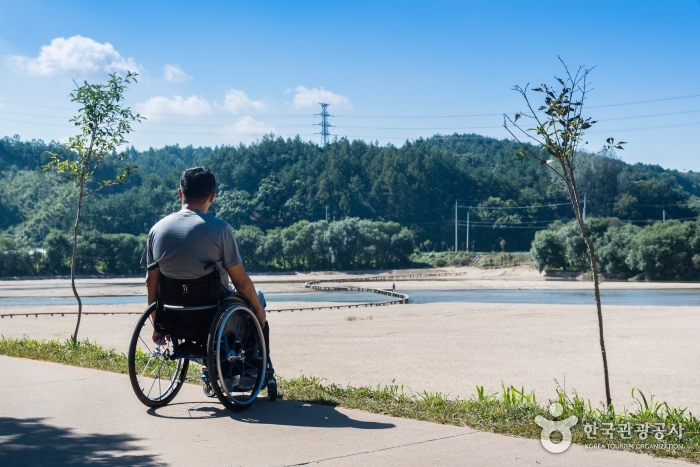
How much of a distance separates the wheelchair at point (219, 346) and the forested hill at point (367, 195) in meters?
110

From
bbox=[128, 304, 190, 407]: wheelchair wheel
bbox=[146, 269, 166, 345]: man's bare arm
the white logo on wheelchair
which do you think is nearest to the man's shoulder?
bbox=[146, 269, 166, 345]: man's bare arm

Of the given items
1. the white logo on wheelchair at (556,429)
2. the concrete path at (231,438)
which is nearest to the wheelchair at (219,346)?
the concrete path at (231,438)

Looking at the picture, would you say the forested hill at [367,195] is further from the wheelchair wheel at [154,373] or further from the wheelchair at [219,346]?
the wheelchair at [219,346]

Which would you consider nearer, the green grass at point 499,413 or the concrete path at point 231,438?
the concrete path at point 231,438

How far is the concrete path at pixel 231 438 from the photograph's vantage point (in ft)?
14.1

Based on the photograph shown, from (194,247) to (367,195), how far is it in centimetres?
13049

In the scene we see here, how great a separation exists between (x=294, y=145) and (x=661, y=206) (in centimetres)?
7075

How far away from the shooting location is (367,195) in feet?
446

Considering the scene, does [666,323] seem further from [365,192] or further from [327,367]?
[365,192]

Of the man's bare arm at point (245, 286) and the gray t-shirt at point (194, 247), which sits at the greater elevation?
the gray t-shirt at point (194, 247)

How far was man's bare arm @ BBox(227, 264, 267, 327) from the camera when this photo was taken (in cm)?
572

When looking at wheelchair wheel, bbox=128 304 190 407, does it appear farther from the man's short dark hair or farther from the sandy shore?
the sandy shore

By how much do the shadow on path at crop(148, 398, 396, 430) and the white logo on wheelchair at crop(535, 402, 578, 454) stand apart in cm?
101

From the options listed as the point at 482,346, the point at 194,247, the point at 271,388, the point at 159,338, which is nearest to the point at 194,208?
the point at 194,247
